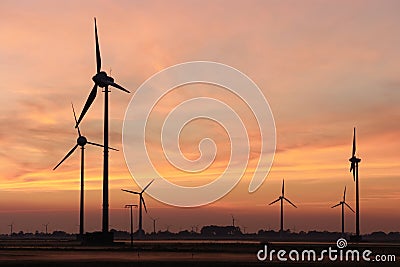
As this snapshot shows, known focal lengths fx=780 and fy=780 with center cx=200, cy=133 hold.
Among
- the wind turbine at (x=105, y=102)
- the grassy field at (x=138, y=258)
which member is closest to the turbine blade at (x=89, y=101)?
the wind turbine at (x=105, y=102)

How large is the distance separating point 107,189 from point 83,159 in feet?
157

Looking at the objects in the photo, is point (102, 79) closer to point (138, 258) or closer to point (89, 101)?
point (89, 101)

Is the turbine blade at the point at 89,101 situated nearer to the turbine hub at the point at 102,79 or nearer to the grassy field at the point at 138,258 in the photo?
the turbine hub at the point at 102,79

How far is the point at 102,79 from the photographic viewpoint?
16225cm

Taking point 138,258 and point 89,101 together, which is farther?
point 89,101

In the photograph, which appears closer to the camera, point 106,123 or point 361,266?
point 361,266

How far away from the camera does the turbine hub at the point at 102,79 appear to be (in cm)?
16150

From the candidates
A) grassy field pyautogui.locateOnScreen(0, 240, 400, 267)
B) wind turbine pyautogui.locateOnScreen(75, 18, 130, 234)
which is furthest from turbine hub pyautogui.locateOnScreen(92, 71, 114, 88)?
grassy field pyautogui.locateOnScreen(0, 240, 400, 267)

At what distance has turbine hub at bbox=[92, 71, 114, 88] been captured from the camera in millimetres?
161500

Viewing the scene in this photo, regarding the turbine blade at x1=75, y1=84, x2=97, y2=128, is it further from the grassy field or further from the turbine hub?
the grassy field

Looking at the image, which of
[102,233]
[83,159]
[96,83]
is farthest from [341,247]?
[83,159]

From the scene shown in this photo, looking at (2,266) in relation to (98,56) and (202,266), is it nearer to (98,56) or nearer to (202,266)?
(202,266)

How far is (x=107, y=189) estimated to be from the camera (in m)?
148

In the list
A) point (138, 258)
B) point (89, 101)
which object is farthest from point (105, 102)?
point (138, 258)
